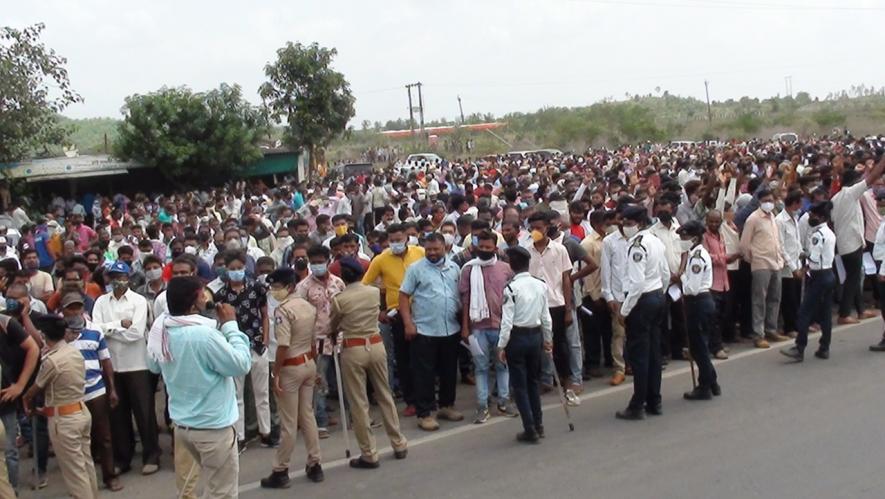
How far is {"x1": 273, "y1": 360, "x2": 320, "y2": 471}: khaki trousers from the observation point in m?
6.78

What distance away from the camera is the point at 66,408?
625 centimetres

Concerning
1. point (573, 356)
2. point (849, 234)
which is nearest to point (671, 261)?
point (573, 356)

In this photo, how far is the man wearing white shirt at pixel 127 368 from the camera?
296 inches

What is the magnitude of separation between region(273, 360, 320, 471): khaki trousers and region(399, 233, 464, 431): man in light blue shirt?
148cm

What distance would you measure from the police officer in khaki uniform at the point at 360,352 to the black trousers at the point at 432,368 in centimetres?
100

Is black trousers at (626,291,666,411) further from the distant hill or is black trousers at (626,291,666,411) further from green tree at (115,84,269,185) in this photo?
the distant hill

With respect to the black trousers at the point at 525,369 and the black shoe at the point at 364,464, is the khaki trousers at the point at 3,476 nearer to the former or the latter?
the black shoe at the point at 364,464

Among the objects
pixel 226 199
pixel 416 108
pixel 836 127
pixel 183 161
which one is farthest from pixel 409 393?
pixel 836 127

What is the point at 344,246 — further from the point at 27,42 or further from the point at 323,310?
the point at 27,42

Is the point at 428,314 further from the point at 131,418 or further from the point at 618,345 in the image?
the point at 131,418

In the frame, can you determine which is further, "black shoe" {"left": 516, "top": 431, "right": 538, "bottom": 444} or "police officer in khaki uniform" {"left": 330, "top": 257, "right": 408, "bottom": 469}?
"black shoe" {"left": 516, "top": 431, "right": 538, "bottom": 444}

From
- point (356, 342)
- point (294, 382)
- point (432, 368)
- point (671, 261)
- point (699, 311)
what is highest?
point (671, 261)

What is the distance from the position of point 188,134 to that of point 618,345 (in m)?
20.5

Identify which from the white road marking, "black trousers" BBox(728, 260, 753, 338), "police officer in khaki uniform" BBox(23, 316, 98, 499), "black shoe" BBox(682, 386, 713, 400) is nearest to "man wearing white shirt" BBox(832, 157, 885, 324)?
the white road marking
